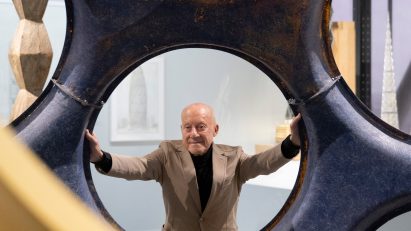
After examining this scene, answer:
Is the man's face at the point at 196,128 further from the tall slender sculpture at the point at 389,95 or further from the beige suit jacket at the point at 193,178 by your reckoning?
the tall slender sculpture at the point at 389,95

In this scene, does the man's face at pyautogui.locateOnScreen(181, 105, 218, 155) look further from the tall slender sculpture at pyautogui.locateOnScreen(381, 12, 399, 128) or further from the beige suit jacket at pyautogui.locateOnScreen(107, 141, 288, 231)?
the tall slender sculpture at pyautogui.locateOnScreen(381, 12, 399, 128)

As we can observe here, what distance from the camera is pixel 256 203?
4.73 ft

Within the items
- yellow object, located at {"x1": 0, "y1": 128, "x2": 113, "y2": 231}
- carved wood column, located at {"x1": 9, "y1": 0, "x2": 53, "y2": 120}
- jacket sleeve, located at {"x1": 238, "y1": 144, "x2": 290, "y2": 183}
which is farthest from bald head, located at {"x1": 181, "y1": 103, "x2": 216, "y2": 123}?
yellow object, located at {"x1": 0, "y1": 128, "x2": 113, "y2": 231}

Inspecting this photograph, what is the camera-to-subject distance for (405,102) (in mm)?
2322

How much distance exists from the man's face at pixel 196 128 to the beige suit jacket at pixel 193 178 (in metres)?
0.02

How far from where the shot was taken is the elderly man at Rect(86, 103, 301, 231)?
1.26 metres

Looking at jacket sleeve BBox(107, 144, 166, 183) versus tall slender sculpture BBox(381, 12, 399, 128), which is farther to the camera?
tall slender sculpture BBox(381, 12, 399, 128)

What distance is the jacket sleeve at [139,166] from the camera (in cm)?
124

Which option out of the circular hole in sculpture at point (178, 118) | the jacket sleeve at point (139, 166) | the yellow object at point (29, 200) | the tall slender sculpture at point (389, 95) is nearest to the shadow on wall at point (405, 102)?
the tall slender sculpture at point (389, 95)

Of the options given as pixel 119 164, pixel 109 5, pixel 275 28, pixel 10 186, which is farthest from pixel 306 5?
pixel 10 186

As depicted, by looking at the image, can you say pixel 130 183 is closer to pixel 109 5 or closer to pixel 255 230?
pixel 255 230

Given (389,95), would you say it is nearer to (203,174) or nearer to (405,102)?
(405,102)

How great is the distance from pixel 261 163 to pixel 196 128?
0.53ft

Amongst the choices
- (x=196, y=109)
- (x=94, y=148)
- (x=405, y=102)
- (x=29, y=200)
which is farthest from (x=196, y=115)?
(x=405, y=102)
